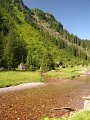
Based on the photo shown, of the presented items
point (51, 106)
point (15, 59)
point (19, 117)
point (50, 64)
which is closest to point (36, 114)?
point (19, 117)

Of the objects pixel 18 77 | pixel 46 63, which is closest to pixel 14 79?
pixel 18 77

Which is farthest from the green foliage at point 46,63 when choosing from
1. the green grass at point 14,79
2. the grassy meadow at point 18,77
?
the green grass at point 14,79

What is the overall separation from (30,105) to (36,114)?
5.21 m

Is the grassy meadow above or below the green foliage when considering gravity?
below

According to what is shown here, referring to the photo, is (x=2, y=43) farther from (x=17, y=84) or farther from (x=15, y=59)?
(x=17, y=84)

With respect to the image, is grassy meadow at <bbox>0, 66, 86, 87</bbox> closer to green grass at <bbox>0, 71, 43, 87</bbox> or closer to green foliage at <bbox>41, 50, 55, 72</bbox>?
green grass at <bbox>0, 71, 43, 87</bbox>

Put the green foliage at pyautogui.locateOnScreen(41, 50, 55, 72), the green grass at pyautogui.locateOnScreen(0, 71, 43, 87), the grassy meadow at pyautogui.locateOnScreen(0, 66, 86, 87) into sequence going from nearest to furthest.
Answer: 1. the green grass at pyautogui.locateOnScreen(0, 71, 43, 87)
2. the grassy meadow at pyautogui.locateOnScreen(0, 66, 86, 87)
3. the green foliage at pyautogui.locateOnScreen(41, 50, 55, 72)

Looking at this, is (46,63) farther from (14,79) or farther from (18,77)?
(14,79)

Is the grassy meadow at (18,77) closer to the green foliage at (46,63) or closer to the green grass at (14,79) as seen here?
the green grass at (14,79)

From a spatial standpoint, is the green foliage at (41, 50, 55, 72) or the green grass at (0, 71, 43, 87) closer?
the green grass at (0, 71, 43, 87)

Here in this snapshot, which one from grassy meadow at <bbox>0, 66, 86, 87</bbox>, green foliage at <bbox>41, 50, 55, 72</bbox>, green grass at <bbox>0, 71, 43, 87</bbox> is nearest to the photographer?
green grass at <bbox>0, 71, 43, 87</bbox>

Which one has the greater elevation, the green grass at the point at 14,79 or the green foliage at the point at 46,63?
the green foliage at the point at 46,63

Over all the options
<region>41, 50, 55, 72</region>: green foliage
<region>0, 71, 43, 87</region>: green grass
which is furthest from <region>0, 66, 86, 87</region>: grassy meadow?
<region>41, 50, 55, 72</region>: green foliage

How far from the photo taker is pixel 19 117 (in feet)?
85.4
